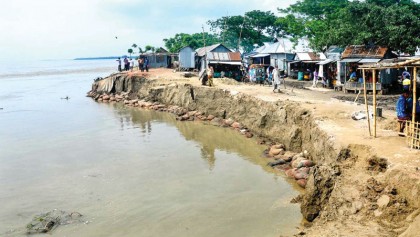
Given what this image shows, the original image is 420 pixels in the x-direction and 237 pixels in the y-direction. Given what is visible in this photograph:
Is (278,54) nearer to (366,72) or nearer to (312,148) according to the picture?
(366,72)

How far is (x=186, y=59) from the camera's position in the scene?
44656mm

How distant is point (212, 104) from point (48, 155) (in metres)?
12.6

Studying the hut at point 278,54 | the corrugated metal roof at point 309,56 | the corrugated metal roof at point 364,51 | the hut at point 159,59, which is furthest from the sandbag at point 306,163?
the hut at point 159,59

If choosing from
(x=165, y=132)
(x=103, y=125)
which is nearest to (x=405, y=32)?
(x=165, y=132)

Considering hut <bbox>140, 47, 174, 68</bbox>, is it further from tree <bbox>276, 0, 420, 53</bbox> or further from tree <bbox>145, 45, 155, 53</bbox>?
tree <bbox>276, 0, 420, 53</bbox>

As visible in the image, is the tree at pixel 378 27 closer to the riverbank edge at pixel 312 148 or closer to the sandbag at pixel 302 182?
the riverbank edge at pixel 312 148

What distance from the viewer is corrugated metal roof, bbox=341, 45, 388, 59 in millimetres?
27469

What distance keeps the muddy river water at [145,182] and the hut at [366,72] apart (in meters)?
11.1

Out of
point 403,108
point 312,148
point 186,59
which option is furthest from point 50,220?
point 186,59

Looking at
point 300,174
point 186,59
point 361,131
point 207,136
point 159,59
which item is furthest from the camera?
point 159,59

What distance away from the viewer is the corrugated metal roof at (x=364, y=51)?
2747cm

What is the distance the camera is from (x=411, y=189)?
Answer: 9.03m

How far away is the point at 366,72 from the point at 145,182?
20.9 metres

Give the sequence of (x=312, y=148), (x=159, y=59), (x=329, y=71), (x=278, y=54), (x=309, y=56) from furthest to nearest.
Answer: (x=159, y=59)
(x=278, y=54)
(x=309, y=56)
(x=329, y=71)
(x=312, y=148)
